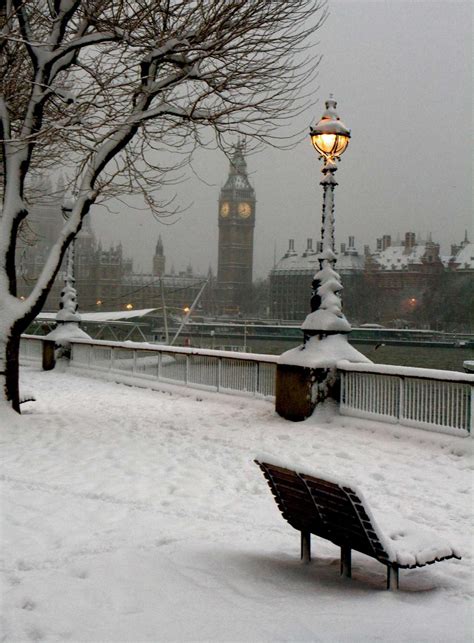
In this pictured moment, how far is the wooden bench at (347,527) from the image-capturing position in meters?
4.71

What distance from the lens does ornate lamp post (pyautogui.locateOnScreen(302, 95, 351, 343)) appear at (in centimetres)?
1290

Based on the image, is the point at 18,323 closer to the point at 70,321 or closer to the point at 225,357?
the point at 225,357

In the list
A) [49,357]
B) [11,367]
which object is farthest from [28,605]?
[49,357]

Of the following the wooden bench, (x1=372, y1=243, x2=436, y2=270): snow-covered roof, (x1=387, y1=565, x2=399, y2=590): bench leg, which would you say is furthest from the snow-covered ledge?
(x1=372, y1=243, x2=436, y2=270): snow-covered roof

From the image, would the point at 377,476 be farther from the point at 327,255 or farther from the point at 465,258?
the point at 465,258

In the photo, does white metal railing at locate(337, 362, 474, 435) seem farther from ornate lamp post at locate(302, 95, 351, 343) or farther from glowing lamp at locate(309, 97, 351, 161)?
glowing lamp at locate(309, 97, 351, 161)

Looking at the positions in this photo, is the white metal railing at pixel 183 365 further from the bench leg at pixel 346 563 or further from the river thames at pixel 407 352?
the river thames at pixel 407 352

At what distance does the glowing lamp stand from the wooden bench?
8.94 meters

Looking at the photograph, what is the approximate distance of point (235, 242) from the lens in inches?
7436

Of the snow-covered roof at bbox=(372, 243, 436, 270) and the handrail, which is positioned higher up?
the snow-covered roof at bbox=(372, 243, 436, 270)

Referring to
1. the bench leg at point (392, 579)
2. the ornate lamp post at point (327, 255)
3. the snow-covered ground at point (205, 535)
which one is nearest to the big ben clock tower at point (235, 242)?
the ornate lamp post at point (327, 255)

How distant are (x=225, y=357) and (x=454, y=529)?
10070 mm

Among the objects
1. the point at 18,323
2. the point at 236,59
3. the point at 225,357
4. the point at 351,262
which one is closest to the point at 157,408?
the point at 225,357

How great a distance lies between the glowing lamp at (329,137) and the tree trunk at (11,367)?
6.50 metres
